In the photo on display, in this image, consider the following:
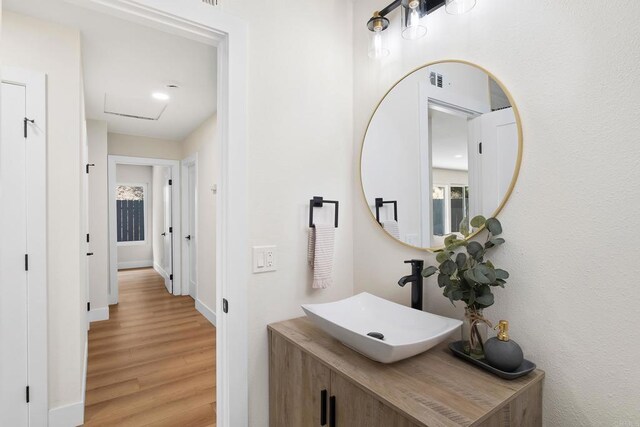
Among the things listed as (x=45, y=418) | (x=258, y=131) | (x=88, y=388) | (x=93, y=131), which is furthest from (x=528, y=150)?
(x=93, y=131)

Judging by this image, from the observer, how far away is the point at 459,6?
1.14 m

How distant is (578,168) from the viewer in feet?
2.99

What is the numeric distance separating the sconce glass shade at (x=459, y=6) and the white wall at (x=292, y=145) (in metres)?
0.62

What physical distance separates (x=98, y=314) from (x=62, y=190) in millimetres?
2570

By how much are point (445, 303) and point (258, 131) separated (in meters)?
1.08

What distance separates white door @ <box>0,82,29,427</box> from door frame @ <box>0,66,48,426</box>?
0.03m

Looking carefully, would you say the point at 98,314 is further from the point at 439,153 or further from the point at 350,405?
the point at 439,153

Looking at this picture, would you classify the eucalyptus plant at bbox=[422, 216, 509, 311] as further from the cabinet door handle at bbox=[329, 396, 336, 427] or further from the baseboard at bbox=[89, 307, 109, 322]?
the baseboard at bbox=[89, 307, 109, 322]

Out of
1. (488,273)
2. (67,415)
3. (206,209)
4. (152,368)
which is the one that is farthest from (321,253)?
(206,209)

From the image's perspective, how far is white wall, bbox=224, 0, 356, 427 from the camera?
4.49 ft

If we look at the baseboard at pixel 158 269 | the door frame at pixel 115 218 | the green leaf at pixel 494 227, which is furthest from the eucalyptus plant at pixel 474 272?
the baseboard at pixel 158 269

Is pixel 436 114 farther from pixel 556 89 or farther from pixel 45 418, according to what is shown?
pixel 45 418

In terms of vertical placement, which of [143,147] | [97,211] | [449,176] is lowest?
[97,211]

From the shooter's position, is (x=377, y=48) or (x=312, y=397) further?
(x=377, y=48)
